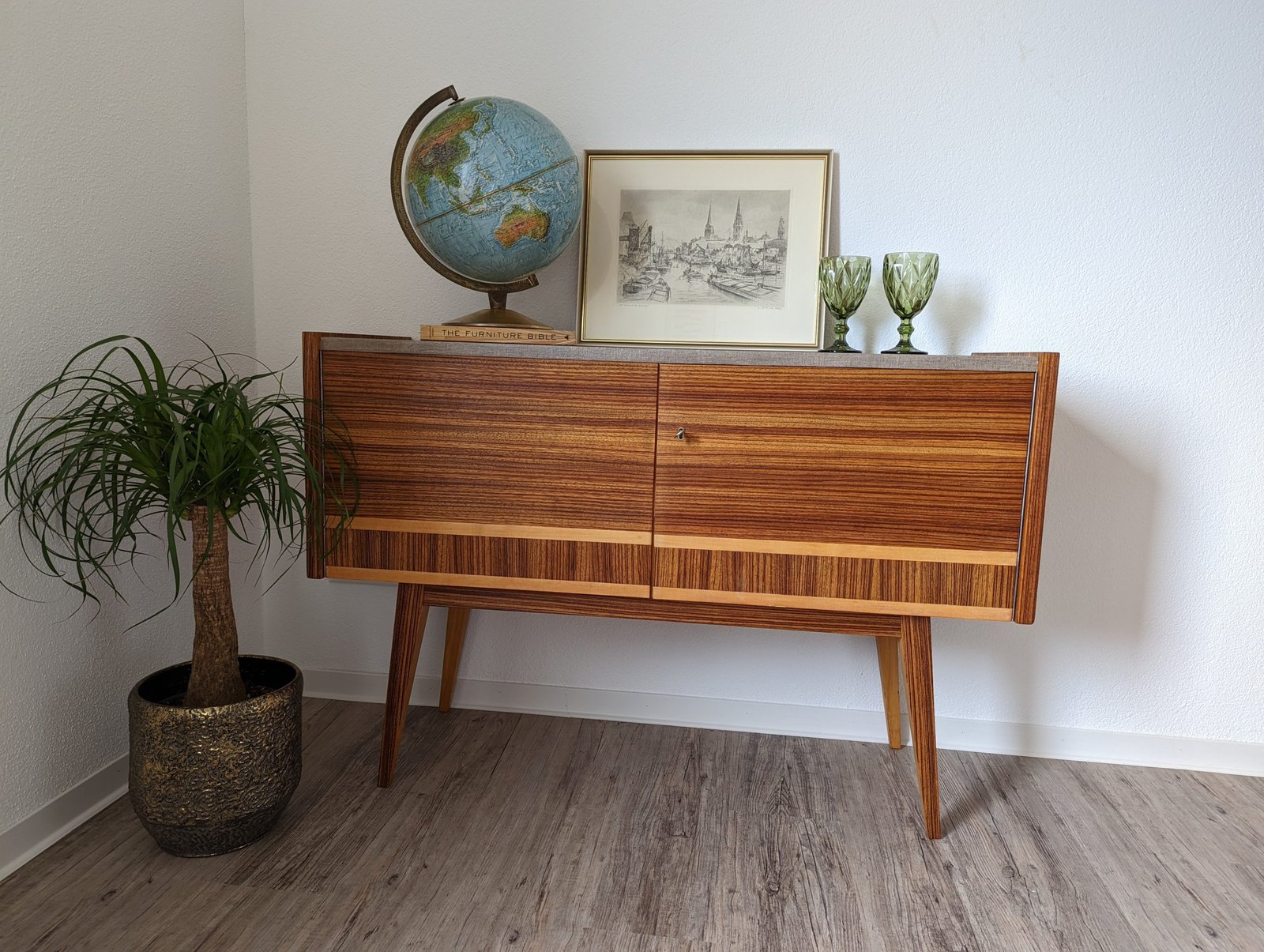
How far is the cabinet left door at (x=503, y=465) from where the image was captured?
1.44 m

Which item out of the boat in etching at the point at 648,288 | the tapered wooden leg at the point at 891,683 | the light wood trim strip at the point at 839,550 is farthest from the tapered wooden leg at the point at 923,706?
the boat in etching at the point at 648,288

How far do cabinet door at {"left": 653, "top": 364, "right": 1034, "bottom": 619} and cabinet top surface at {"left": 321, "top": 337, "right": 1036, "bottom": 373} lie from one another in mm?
13

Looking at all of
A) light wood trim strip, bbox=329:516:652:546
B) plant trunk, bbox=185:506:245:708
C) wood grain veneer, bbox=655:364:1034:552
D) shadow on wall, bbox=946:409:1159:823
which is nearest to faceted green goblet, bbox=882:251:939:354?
wood grain veneer, bbox=655:364:1034:552

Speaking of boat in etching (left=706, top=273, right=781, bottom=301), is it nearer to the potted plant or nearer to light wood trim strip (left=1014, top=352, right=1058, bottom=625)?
light wood trim strip (left=1014, top=352, right=1058, bottom=625)

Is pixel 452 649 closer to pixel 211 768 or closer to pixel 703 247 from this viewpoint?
pixel 211 768

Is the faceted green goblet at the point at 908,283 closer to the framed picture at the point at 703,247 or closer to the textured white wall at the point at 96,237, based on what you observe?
the framed picture at the point at 703,247

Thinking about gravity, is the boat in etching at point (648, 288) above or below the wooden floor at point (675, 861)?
above

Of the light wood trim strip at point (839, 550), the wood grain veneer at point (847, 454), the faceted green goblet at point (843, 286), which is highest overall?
the faceted green goblet at point (843, 286)

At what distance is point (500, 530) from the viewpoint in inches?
58.7

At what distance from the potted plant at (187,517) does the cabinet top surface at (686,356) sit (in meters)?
0.19

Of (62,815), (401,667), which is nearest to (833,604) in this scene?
(401,667)

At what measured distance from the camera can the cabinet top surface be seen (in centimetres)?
135

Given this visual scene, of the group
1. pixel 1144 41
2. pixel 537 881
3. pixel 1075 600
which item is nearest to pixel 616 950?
pixel 537 881

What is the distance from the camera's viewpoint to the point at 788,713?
6.27 feet
